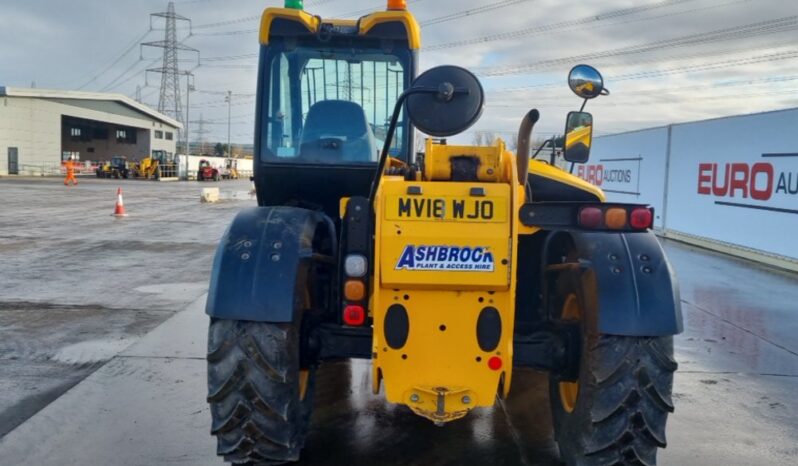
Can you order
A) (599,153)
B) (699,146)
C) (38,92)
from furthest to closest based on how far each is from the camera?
(38,92) < (599,153) < (699,146)

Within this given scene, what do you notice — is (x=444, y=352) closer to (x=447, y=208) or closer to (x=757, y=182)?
(x=447, y=208)

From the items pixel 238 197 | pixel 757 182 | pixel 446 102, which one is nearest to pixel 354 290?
pixel 446 102

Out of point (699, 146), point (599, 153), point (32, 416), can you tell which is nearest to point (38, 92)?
point (599, 153)

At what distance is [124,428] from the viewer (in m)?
4.43

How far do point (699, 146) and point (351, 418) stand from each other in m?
13.1

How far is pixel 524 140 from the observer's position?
3.03 meters

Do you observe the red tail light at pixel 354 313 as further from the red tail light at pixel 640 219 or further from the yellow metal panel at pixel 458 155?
the red tail light at pixel 640 219

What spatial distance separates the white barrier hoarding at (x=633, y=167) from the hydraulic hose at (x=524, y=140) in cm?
1419

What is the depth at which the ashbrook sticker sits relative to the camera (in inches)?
117

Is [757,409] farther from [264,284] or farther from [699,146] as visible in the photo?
[699,146]

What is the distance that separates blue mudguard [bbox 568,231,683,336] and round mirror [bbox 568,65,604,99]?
1.06 m

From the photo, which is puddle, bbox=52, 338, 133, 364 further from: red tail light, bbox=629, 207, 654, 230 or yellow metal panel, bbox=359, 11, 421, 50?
red tail light, bbox=629, 207, 654, 230

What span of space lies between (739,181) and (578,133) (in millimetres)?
10911

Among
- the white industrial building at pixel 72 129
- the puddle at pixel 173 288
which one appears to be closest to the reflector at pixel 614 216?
the puddle at pixel 173 288
